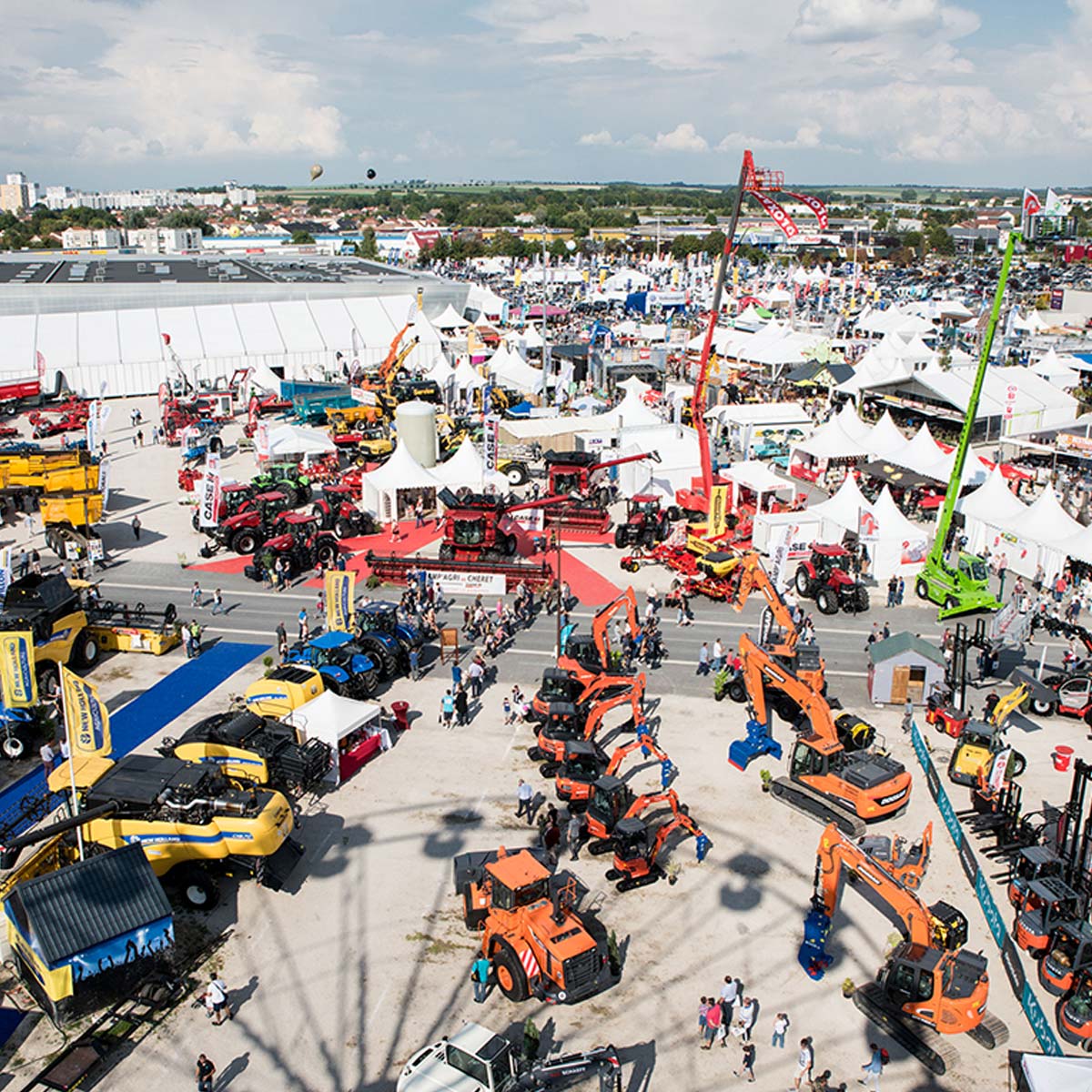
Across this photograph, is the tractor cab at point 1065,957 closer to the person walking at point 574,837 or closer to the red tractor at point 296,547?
the person walking at point 574,837

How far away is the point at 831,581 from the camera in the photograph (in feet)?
86.7

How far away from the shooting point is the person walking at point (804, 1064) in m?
11.3

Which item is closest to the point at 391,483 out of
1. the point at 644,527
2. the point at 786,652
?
the point at 644,527

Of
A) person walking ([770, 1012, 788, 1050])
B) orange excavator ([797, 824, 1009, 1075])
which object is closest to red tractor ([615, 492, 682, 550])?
orange excavator ([797, 824, 1009, 1075])

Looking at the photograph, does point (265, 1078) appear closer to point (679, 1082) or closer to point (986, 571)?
point (679, 1082)

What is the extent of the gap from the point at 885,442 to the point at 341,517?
20.6 metres

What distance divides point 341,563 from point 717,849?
16.9 m

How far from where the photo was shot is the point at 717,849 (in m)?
16.1

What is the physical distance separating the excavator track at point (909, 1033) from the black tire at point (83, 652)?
18.0 m

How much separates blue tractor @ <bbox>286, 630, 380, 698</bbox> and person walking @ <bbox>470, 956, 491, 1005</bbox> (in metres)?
8.58

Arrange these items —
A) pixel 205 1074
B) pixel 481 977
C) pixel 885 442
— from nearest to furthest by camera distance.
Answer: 1. pixel 205 1074
2. pixel 481 977
3. pixel 885 442

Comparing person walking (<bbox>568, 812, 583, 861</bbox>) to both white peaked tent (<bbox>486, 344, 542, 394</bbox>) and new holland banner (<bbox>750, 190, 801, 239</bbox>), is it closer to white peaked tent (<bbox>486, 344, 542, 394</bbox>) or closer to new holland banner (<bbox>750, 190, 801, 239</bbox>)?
new holland banner (<bbox>750, 190, 801, 239</bbox>)

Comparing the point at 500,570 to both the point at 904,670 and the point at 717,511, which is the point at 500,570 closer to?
the point at 717,511

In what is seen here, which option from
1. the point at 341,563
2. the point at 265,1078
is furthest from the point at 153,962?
the point at 341,563
